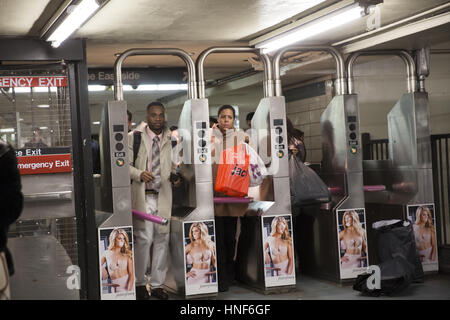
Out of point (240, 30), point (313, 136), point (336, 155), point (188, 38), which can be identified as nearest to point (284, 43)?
point (240, 30)

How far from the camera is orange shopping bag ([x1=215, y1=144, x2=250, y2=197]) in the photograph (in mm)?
6496

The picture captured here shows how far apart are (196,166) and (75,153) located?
116cm

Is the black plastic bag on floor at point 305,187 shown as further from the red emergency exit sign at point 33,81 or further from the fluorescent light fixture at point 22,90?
the fluorescent light fixture at point 22,90

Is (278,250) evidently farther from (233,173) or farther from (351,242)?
(233,173)

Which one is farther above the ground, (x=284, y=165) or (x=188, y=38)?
(x=188, y=38)

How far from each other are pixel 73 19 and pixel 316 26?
2035 millimetres

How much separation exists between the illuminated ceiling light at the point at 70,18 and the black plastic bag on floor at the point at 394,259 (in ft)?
11.9

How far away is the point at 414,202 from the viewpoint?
7297 mm

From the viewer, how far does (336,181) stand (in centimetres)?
711

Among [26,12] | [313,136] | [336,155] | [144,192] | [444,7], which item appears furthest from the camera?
[313,136]

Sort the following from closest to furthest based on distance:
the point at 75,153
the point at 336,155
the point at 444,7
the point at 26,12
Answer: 1. the point at 26,12
2. the point at 444,7
3. the point at 75,153
4. the point at 336,155

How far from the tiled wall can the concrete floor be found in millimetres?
3019

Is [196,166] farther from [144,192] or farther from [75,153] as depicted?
[75,153]

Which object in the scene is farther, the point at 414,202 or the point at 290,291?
the point at 414,202
